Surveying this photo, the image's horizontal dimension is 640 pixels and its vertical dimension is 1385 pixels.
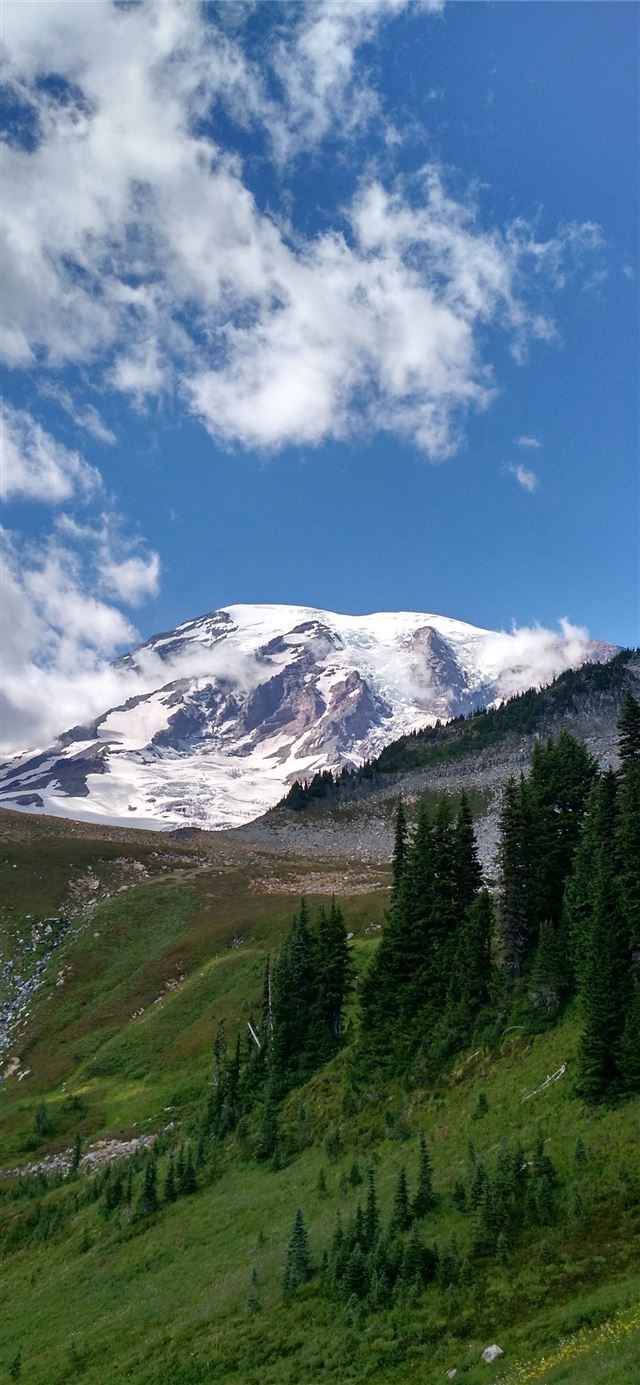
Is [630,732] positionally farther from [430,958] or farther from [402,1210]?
[402,1210]

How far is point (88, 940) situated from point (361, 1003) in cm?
5251

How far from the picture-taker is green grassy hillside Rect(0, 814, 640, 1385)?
18.5m

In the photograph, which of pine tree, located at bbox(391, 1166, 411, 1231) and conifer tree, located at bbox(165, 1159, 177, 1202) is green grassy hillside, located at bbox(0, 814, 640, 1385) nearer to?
conifer tree, located at bbox(165, 1159, 177, 1202)

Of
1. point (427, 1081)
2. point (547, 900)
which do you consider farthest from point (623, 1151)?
point (547, 900)

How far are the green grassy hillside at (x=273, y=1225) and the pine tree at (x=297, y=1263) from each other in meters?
0.42

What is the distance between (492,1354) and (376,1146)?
16.4 meters

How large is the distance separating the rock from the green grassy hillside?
25 centimetres

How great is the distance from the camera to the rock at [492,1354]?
17031 millimetres

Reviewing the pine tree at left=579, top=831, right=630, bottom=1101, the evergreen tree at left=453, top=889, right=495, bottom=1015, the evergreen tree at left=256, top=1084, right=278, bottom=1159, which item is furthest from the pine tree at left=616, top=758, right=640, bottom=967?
the evergreen tree at left=256, top=1084, right=278, bottom=1159

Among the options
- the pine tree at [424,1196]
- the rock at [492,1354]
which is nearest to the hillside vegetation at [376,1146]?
the pine tree at [424,1196]

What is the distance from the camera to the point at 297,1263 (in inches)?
934

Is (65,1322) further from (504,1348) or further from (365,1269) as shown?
(504,1348)

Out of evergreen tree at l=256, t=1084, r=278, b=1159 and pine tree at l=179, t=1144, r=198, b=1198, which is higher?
evergreen tree at l=256, t=1084, r=278, b=1159

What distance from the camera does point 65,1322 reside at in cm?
2877
